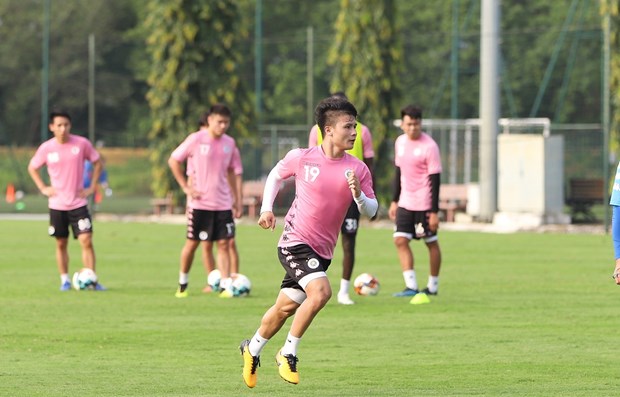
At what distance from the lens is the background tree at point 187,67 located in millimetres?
39969

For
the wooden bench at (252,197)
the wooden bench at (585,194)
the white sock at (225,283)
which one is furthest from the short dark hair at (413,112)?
the wooden bench at (252,197)

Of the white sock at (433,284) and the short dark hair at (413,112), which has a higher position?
the short dark hair at (413,112)

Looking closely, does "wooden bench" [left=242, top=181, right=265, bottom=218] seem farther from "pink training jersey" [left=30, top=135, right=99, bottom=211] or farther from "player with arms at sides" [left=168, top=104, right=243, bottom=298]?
"player with arms at sides" [left=168, top=104, right=243, bottom=298]

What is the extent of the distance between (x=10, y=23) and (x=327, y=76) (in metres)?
17.4

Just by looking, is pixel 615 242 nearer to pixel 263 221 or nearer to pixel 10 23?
pixel 263 221

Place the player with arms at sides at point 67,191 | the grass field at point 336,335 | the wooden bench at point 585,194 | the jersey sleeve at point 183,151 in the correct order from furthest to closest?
the wooden bench at point 585,194, the player with arms at sides at point 67,191, the jersey sleeve at point 183,151, the grass field at point 336,335

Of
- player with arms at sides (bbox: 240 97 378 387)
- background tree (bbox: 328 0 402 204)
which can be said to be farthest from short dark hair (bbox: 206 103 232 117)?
background tree (bbox: 328 0 402 204)

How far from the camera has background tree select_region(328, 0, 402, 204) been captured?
38.6 meters

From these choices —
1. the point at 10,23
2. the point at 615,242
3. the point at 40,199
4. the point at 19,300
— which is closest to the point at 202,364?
the point at 615,242

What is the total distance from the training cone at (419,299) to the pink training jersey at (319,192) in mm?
6086

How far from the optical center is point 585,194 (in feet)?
116

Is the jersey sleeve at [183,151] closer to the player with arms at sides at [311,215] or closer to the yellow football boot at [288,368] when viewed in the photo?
the player with arms at sides at [311,215]

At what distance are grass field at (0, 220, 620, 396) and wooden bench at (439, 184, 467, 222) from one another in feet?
42.9

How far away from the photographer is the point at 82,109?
68.8 metres
